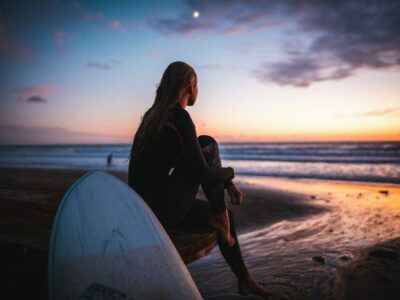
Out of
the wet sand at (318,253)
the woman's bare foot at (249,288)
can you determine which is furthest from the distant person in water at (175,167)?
the wet sand at (318,253)

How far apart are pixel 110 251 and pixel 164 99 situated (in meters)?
1.12

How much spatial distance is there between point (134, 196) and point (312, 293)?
92.4 inches

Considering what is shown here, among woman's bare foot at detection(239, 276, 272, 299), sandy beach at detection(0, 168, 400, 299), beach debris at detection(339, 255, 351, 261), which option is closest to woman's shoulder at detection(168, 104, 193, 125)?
sandy beach at detection(0, 168, 400, 299)

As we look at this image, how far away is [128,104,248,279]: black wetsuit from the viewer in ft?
6.73

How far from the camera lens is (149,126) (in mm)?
2139

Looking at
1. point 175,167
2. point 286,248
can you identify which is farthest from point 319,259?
point 175,167

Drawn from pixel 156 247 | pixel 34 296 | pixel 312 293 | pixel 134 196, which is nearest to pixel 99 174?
pixel 134 196

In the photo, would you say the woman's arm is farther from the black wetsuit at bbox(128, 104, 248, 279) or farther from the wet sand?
the wet sand

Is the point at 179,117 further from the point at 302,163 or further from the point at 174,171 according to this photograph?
the point at 302,163

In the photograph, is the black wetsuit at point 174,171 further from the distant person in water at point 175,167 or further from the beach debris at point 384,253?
the beach debris at point 384,253

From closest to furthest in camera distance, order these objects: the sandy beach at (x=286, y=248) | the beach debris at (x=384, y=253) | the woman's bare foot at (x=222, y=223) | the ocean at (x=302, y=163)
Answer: the sandy beach at (x=286, y=248)
the woman's bare foot at (x=222, y=223)
the beach debris at (x=384, y=253)
the ocean at (x=302, y=163)

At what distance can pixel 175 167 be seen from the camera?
85.7 inches

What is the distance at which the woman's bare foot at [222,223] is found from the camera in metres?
2.22

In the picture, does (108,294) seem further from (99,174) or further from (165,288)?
(99,174)
